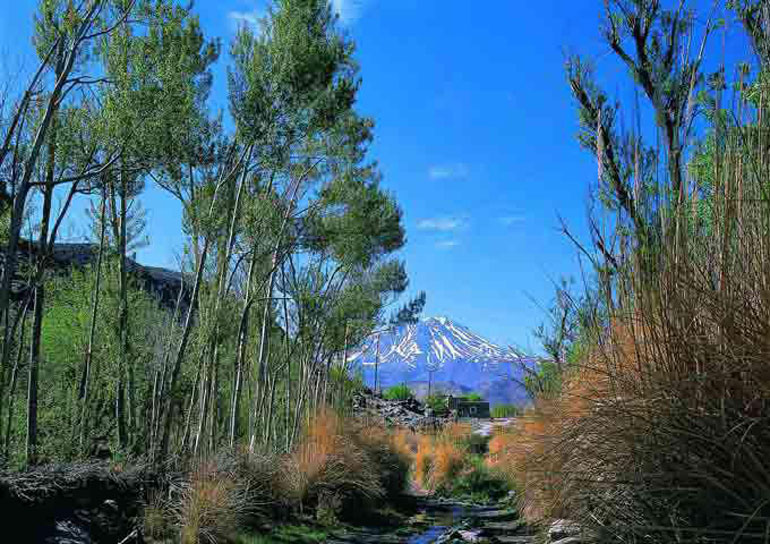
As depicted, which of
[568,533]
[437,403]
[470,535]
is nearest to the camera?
[568,533]

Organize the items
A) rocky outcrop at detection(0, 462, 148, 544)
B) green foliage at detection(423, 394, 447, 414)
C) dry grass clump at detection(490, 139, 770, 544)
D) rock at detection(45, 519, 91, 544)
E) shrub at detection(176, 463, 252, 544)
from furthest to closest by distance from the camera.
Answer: green foliage at detection(423, 394, 447, 414)
shrub at detection(176, 463, 252, 544)
rock at detection(45, 519, 91, 544)
rocky outcrop at detection(0, 462, 148, 544)
dry grass clump at detection(490, 139, 770, 544)

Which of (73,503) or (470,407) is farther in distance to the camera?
(470,407)

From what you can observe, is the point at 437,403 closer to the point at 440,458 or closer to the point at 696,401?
the point at 440,458

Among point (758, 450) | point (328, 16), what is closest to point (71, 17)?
point (328, 16)

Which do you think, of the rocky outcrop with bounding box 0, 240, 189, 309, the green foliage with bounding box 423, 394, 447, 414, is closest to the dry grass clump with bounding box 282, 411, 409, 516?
the rocky outcrop with bounding box 0, 240, 189, 309

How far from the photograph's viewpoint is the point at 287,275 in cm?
1653

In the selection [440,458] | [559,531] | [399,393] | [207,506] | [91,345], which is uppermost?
[91,345]

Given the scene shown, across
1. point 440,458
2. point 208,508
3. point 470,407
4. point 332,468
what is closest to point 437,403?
point 470,407

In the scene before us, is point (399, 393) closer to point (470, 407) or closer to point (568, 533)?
point (470, 407)

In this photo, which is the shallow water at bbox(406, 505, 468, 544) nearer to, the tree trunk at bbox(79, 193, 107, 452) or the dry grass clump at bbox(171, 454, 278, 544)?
the dry grass clump at bbox(171, 454, 278, 544)

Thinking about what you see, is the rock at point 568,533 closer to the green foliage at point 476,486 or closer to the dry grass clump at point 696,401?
the dry grass clump at point 696,401

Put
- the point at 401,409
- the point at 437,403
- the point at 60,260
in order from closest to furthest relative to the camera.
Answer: the point at 60,260 → the point at 401,409 → the point at 437,403

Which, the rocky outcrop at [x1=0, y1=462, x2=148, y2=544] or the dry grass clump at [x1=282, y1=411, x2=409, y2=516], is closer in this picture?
the rocky outcrop at [x1=0, y1=462, x2=148, y2=544]

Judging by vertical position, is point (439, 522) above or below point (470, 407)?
below
